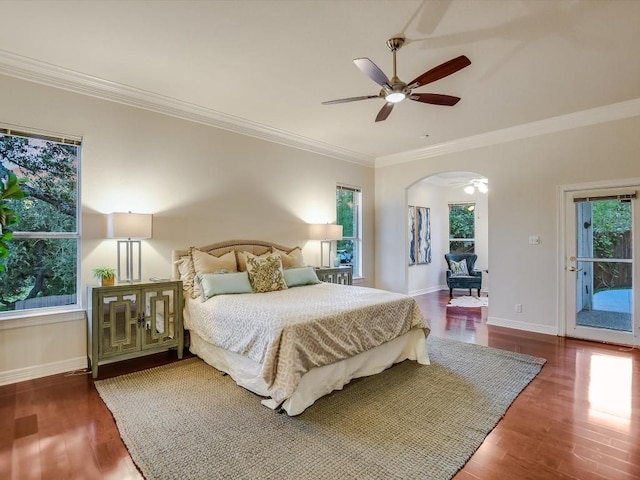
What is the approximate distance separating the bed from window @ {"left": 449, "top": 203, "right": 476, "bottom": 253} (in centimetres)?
564

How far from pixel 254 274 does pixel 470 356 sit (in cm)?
255

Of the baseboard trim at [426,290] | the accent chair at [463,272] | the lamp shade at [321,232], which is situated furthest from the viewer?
the baseboard trim at [426,290]

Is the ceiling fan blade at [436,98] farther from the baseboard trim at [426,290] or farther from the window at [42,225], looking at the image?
the baseboard trim at [426,290]

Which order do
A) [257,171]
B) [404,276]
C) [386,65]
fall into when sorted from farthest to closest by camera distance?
[404,276] < [257,171] < [386,65]

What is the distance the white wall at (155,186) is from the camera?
3.12 m

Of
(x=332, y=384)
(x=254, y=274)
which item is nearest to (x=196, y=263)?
(x=254, y=274)

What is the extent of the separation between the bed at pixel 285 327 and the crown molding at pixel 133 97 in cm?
164

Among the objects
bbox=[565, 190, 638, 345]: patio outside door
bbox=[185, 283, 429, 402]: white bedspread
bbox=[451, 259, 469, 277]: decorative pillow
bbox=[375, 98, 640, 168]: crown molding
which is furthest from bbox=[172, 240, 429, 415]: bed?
bbox=[451, 259, 469, 277]: decorative pillow

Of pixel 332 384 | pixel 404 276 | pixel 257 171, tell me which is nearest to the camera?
pixel 332 384

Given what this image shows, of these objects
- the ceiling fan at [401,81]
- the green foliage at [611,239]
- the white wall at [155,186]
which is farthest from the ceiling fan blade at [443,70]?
the green foliage at [611,239]

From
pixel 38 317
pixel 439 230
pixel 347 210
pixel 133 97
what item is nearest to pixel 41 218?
pixel 38 317

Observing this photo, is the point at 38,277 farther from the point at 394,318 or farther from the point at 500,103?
the point at 500,103

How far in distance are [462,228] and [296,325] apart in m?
7.31

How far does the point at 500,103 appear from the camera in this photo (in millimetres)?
3930
